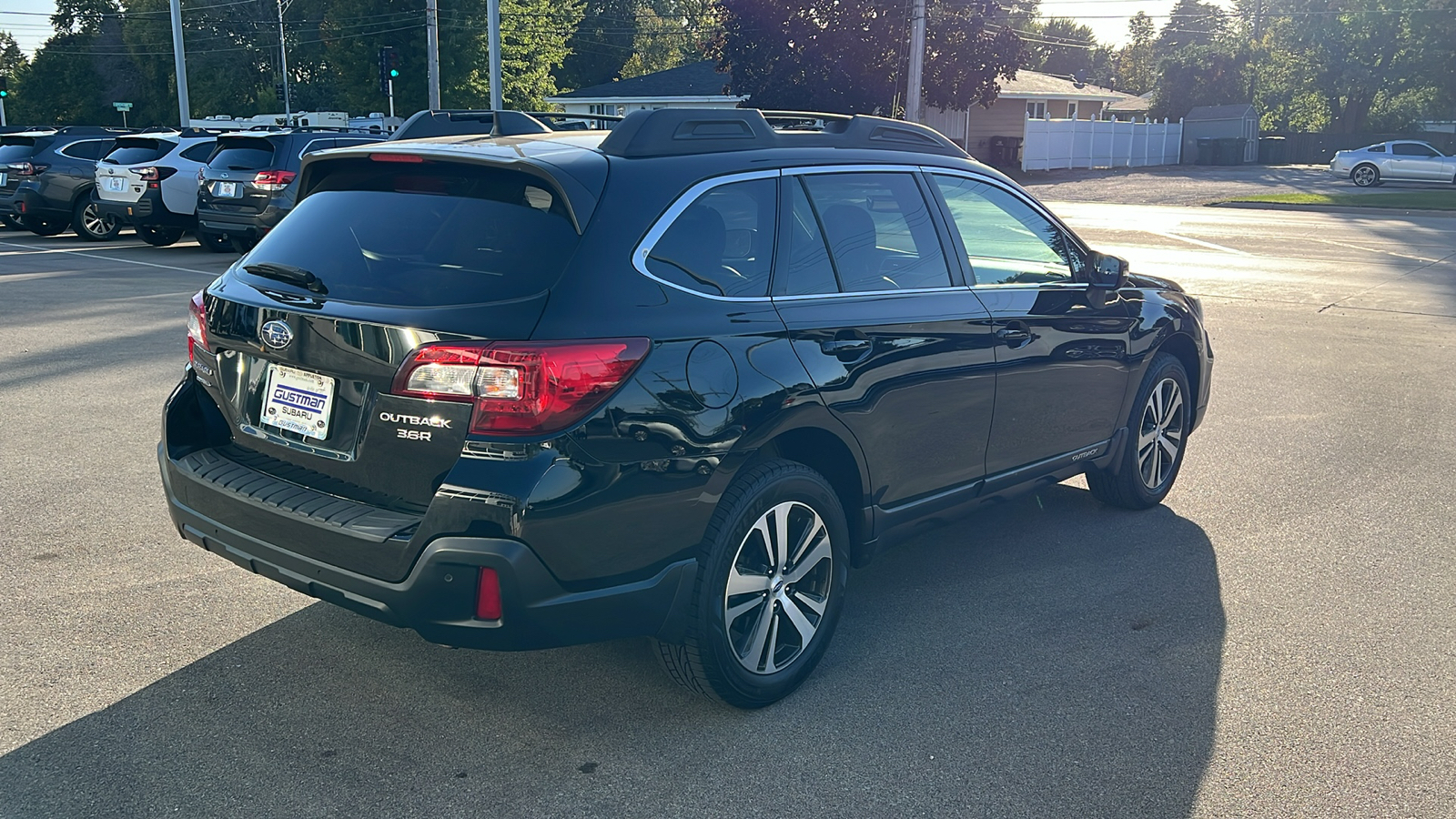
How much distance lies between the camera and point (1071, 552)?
5.40 metres

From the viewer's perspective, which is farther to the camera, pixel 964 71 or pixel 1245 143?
pixel 1245 143

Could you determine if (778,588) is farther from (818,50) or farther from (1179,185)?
(818,50)

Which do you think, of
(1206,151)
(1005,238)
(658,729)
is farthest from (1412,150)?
(658,729)

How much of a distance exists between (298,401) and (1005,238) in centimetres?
287

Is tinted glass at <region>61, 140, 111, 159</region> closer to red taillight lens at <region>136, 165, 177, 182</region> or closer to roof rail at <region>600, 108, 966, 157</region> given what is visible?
red taillight lens at <region>136, 165, 177, 182</region>

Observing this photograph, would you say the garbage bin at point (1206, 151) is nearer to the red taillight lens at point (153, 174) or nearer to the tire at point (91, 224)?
the tire at point (91, 224)

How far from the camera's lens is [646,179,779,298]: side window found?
3.57 m

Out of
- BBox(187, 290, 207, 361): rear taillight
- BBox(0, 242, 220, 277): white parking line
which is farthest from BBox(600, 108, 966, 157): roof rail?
BBox(0, 242, 220, 277): white parking line

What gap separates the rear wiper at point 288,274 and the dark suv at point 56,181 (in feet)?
57.5

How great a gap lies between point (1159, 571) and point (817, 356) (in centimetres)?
218

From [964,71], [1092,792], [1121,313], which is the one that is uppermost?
[964,71]

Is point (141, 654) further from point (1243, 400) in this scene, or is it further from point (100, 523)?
point (1243, 400)

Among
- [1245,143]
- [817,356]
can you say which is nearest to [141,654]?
[817,356]

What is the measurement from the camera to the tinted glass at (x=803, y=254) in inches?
155
